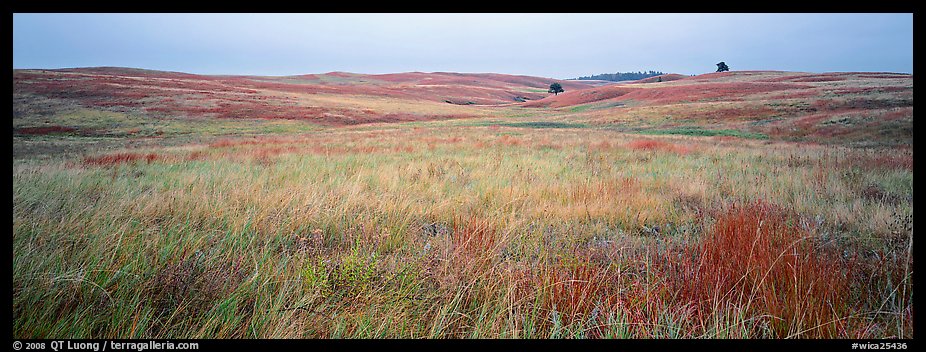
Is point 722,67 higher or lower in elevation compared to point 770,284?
higher

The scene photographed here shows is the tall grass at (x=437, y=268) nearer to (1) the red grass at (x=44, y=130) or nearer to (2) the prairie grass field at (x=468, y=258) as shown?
(2) the prairie grass field at (x=468, y=258)

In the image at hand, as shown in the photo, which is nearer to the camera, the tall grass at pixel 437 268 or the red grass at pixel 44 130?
the tall grass at pixel 437 268

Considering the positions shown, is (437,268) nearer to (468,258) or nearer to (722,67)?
(468,258)

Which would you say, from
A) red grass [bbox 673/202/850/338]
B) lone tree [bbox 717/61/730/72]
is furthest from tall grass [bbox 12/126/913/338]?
lone tree [bbox 717/61/730/72]

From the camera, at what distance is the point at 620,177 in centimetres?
707

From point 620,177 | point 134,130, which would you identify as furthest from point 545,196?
point 134,130

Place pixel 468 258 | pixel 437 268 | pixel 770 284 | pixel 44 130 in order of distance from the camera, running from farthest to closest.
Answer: pixel 44 130, pixel 468 258, pixel 437 268, pixel 770 284

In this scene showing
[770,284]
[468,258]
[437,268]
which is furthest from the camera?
[468,258]

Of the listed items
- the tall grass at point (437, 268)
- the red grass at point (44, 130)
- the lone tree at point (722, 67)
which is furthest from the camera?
the lone tree at point (722, 67)

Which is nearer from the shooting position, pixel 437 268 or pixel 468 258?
pixel 437 268

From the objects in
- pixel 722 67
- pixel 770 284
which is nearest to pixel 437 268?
pixel 770 284

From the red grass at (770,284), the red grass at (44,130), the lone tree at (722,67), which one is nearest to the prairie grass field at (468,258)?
the red grass at (770,284)

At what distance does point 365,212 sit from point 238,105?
1882 inches
